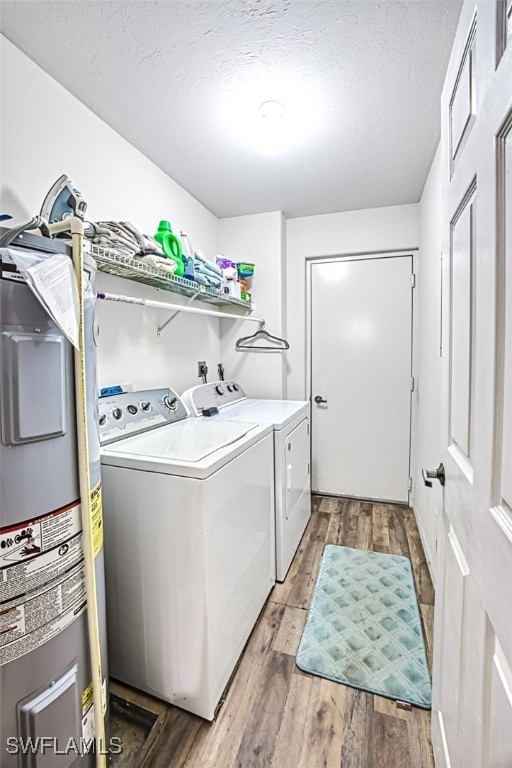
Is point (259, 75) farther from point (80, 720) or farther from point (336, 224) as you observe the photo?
point (80, 720)

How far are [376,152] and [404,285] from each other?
1.10 meters

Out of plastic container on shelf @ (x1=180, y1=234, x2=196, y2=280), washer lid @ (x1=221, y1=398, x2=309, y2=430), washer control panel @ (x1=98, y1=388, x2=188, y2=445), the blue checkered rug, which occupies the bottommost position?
the blue checkered rug

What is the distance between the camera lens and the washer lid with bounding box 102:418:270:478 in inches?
47.2

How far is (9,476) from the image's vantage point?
78cm

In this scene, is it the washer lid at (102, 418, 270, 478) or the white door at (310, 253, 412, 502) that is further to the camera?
the white door at (310, 253, 412, 502)

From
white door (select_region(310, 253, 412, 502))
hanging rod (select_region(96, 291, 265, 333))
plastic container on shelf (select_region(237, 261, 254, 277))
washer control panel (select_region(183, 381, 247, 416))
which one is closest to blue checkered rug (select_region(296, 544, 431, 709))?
white door (select_region(310, 253, 412, 502))

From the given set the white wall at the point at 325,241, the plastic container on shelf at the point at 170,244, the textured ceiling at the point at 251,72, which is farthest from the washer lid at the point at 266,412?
the textured ceiling at the point at 251,72

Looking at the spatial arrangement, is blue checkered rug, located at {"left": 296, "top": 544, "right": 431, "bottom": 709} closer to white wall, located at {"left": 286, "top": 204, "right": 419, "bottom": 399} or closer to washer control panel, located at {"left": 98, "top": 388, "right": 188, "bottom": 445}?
washer control panel, located at {"left": 98, "top": 388, "right": 188, "bottom": 445}

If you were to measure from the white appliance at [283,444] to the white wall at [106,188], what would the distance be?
0.26 metres

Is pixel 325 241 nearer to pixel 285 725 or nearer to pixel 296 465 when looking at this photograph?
pixel 296 465

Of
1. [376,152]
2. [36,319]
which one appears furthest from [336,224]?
[36,319]

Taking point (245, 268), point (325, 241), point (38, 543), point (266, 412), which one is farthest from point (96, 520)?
point (325, 241)

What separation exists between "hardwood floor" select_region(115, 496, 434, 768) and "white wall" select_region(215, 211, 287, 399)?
1.75m

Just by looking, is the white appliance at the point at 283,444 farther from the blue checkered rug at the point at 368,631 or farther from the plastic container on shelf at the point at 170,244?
the plastic container on shelf at the point at 170,244
